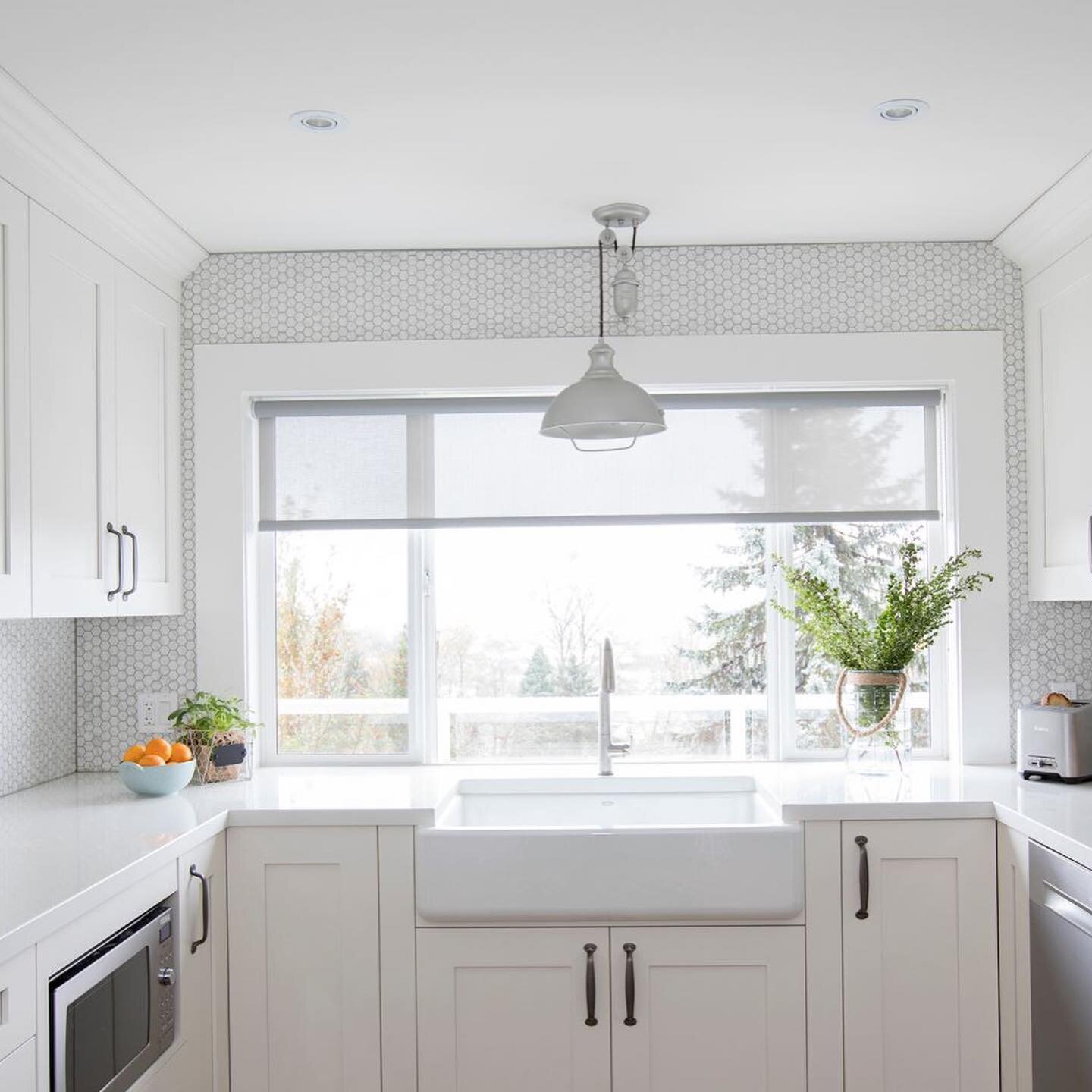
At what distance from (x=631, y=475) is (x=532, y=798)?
97 centimetres

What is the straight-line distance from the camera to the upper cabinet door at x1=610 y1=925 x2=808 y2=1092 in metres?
2.61

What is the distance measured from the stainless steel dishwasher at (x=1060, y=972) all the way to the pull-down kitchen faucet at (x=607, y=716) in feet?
3.63

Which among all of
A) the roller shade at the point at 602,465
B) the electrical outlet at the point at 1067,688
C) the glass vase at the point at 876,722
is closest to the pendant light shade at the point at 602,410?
the roller shade at the point at 602,465

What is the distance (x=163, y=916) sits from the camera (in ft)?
7.55

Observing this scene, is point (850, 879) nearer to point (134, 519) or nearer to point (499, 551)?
point (499, 551)

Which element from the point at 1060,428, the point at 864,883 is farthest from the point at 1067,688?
the point at 864,883

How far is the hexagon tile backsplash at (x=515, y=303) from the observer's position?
326cm

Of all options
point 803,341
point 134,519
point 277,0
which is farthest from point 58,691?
point 803,341

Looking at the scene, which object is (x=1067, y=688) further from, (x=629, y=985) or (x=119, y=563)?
(x=119, y=563)

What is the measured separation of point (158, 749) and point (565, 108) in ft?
5.93

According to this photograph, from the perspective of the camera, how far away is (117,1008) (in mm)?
2068

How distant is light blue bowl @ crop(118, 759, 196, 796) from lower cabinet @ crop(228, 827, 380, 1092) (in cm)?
31

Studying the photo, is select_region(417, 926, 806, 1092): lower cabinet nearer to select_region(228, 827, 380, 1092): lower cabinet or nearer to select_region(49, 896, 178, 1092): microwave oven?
select_region(228, 827, 380, 1092): lower cabinet

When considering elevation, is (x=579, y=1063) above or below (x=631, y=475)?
below
